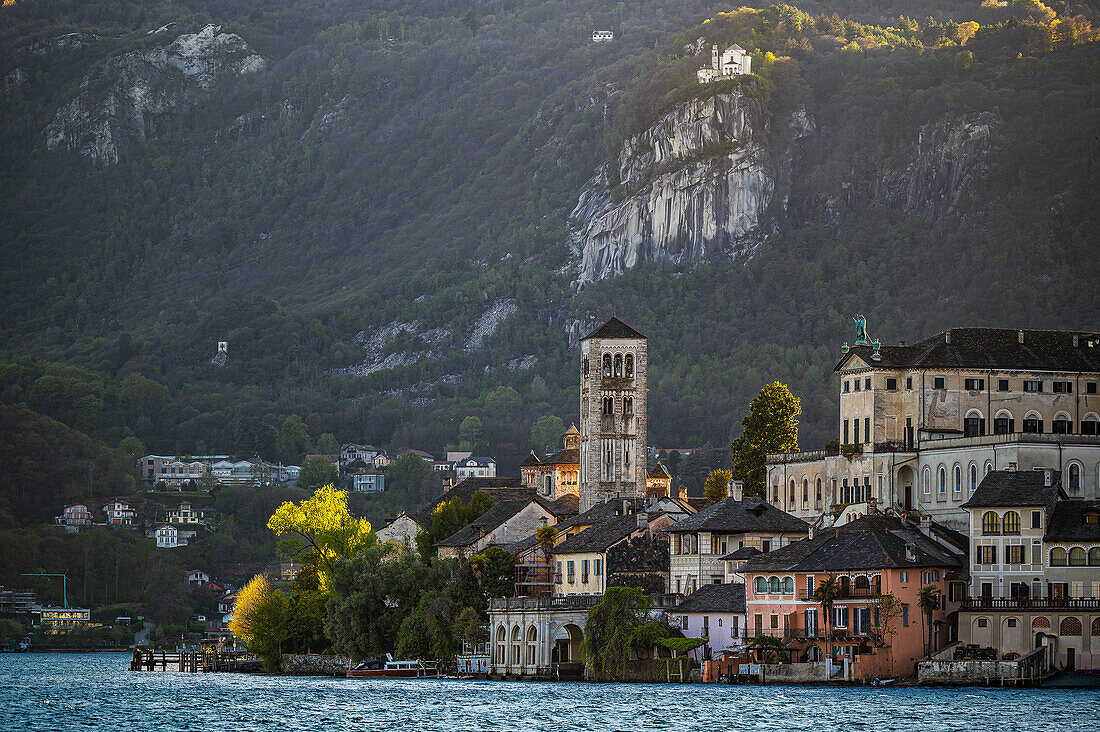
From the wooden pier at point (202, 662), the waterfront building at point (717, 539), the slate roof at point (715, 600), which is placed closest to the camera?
the slate roof at point (715, 600)

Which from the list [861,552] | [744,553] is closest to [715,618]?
[744,553]

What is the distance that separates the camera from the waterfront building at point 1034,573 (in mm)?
112375

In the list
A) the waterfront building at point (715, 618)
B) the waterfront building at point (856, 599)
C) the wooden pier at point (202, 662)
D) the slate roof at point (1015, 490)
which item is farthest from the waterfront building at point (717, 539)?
the wooden pier at point (202, 662)

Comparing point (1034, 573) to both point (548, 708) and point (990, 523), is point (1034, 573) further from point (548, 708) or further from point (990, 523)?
point (548, 708)

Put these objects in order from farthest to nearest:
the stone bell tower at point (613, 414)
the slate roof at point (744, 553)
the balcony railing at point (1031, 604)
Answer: the stone bell tower at point (613, 414) < the slate roof at point (744, 553) < the balcony railing at point (1031, 604)

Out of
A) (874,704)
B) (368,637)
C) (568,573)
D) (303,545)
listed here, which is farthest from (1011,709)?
(303,545)

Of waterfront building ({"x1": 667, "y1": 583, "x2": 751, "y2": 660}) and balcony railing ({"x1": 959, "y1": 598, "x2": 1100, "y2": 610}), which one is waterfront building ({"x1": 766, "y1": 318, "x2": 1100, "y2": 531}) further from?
balcony railing ({"x1": 959, "y1": 598, "x2": 1100, "y2": 610})

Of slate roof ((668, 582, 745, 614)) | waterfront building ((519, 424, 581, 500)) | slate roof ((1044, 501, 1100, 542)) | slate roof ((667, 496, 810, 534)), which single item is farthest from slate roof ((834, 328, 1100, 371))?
waterfront building ((519, 424, 581, 500))

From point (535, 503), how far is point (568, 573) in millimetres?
20871

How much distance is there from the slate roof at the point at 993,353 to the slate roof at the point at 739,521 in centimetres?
1821

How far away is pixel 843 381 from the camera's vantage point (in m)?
149

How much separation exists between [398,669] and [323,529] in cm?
2813

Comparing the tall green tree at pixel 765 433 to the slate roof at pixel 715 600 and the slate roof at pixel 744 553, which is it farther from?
the slate roof at pixel 715 600

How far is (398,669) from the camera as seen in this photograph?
456ft
